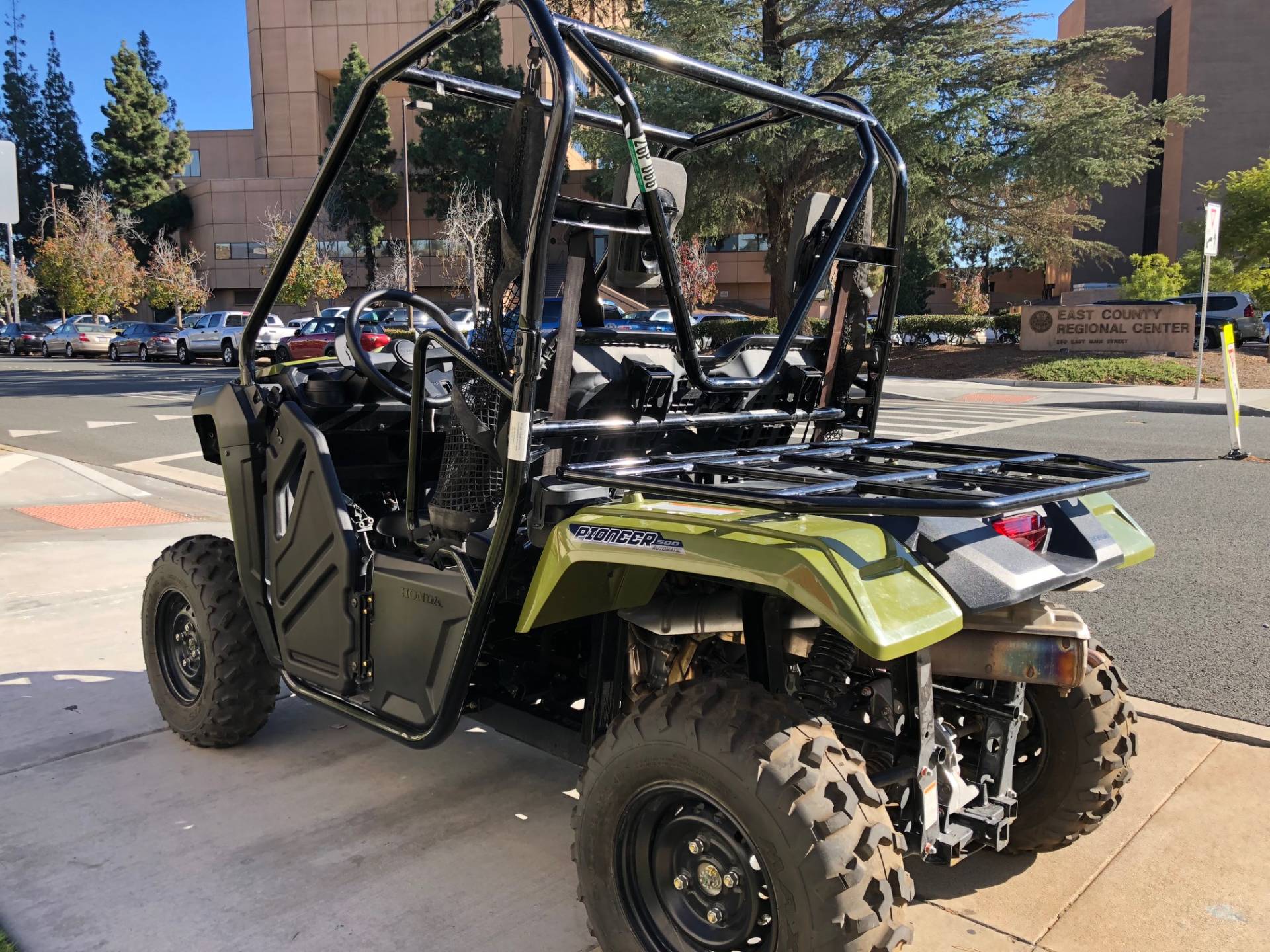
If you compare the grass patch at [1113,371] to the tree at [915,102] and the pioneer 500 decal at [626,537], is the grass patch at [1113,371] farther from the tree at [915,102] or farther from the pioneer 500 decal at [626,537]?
the pioneer 500 decal at [626,537]

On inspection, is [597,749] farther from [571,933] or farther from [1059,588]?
[1059,588]

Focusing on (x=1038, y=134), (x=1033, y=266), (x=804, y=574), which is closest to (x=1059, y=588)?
(x=804, y=574)

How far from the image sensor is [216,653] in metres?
3.58

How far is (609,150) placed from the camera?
642 inches

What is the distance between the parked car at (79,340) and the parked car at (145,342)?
133 centimetres

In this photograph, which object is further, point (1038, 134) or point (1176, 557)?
point (1038, 134)

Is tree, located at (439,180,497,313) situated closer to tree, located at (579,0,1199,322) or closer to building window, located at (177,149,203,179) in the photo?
tree, located at (579,0,1199,322)

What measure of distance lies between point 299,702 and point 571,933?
6.74 ft

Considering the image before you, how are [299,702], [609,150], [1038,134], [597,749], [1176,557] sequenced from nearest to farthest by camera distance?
1. [597,749]
2. [299,702]
3. [1176,557]
4. [609,150]
5. [1038,134]

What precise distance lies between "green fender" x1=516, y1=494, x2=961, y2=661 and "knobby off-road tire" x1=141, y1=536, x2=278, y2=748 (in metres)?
1.61

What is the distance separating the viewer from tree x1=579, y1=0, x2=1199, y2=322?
19.8 meters

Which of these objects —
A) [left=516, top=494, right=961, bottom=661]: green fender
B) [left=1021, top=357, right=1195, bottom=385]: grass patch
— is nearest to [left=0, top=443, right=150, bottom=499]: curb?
[left=516, top=494, right=961, bottom=661]: green fender

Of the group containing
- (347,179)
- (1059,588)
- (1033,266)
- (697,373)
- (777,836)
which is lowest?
(777,836)

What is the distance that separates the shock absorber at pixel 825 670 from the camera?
249 centimetres
